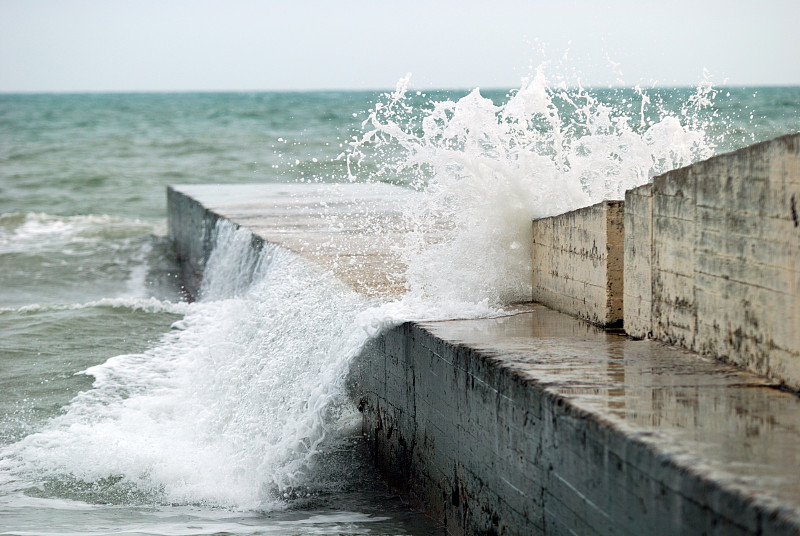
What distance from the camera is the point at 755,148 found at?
309 cm

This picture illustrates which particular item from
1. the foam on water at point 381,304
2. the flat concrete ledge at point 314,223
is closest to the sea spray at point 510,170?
the foam on water at point 381,304

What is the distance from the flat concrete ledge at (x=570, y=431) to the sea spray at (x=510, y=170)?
390 mm

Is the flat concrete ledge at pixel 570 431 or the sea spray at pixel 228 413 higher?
the flat concrete ledge at pixel 570 431

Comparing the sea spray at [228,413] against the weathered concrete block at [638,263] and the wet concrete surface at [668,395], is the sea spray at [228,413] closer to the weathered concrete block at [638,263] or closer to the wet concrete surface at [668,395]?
the wet concrete surface at [668,395]

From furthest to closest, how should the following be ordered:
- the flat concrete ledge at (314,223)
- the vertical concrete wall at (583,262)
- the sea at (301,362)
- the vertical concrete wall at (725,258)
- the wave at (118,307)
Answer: the wave at (118,307), the flat concrete ledge at (314,223), the sea at (301,362), the vertical concrete wall at (583,262), the vertical concrete wall at (725,258)

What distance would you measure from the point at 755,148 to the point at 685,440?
1118mm

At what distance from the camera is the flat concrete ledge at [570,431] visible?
229 centimetres

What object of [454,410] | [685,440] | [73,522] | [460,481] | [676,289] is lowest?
[73,522]

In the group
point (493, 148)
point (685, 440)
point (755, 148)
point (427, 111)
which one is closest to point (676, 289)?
point (755, 148)

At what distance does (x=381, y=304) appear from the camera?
489 cm

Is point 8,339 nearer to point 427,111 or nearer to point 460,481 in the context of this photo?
point 427,111

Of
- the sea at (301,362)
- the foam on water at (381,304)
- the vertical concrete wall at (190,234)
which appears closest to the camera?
the sea at (301,362)

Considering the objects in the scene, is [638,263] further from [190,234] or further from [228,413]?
[190,234]

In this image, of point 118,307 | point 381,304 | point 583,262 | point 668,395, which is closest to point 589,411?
point 668,395
